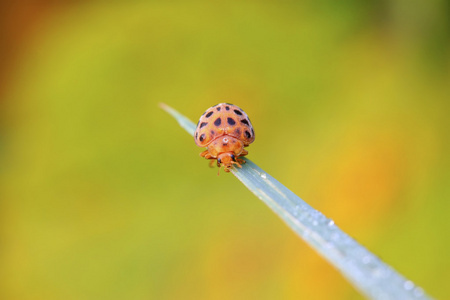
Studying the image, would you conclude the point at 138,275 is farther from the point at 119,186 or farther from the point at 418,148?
the point at 418,148

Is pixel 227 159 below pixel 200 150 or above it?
below

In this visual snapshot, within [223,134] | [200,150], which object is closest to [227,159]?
[223,134]

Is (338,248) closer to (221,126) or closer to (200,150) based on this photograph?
(221,126)

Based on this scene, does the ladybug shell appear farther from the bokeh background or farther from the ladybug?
the bokeh background

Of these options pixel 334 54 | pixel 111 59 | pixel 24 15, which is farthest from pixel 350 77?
pixel 24 15

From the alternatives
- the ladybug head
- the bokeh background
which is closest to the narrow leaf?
the ladybug head

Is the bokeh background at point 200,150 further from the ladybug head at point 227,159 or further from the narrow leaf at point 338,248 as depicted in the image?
the narrow leaf at point 338,248

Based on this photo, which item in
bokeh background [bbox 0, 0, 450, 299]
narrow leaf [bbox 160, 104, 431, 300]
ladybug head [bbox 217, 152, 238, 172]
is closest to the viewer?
narrow leaf [bbox 160, 104, 431, 300]
